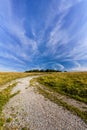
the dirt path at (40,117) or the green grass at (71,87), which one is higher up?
the green grass at (71,87)

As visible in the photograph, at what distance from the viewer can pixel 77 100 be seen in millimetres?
17141

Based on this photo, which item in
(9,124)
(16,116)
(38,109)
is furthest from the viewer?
(38,109)

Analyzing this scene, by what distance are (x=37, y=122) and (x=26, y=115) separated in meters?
1.87

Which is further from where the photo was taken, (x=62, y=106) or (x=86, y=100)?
(x=86, y=100)

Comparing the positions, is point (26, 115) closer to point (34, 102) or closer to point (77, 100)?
point (34, 102)

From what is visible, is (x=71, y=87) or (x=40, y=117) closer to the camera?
Answer: (x=40, y=117)

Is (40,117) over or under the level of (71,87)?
under

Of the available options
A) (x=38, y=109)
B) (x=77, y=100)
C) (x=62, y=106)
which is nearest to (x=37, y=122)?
(x=38, y=109)

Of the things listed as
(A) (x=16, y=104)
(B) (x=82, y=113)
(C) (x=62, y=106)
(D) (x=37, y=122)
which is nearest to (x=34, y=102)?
(A) (x=16, y=104)

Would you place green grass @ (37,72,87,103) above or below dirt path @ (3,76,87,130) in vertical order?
above

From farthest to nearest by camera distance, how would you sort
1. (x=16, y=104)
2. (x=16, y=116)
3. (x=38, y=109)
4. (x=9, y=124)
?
(x=16, y=104) → (x=38, y=109) → (x=16, y=116) → (x=9, y=124)

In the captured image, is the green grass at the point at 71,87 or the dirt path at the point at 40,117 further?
the green grass at the point at 71,87

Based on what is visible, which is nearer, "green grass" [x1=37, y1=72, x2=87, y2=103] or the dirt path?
the dirt path

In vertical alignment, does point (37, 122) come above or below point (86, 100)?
below
